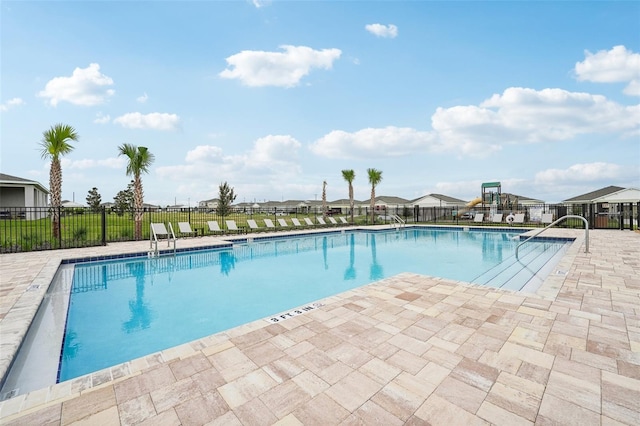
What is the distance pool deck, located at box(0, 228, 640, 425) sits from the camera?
69.0 inches

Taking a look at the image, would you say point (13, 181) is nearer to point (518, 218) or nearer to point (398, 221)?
point (398, 221)

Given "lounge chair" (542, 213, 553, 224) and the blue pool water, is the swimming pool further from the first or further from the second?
"lounge chair" (542, 213, 553, 224)

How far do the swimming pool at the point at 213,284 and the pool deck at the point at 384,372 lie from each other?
2.71 ft

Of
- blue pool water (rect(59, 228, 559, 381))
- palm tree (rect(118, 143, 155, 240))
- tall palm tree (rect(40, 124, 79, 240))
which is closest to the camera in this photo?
blue pool water (rect(59, 228, 559, 381))

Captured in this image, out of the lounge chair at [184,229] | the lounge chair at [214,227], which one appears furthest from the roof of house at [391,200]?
the lounge chair at [184,229]

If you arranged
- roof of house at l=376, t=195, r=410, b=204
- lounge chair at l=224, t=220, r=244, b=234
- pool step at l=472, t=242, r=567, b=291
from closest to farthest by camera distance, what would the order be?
pool step at l=472, t=242, r=567, b=291 → lounge chair at l=224, t=220, r=244, b=234 → roof of house at l=376, t=195, r=410, b=204

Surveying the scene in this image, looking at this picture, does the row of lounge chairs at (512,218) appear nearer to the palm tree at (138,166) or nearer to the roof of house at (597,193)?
the roof of house at (597,193)

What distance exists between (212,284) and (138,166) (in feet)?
24.7

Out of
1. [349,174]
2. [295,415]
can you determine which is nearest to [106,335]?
[295,415]

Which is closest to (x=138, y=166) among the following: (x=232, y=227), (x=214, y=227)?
(x=214, y=227)

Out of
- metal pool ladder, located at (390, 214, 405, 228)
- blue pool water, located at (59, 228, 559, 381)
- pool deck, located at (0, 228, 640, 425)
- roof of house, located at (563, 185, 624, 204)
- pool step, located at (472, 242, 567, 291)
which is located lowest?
blue pool water, located at (59, 228, 559, 381)

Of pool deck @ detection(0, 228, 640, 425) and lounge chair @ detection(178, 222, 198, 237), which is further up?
lounge chair @ detection(178, 222, 198, 237)

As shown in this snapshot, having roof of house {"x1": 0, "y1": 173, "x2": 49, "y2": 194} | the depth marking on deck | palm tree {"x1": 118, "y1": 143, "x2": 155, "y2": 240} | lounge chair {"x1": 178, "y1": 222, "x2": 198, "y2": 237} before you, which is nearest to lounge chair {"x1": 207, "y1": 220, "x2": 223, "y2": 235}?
lounge chair {"x1": 178, "y1": 222, "x2": 198, "y2": 237}

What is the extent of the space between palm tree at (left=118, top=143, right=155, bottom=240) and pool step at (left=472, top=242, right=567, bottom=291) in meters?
11.1
